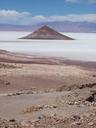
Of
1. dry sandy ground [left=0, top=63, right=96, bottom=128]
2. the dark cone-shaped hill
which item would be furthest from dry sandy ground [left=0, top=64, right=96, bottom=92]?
the dark cone-shaped hill

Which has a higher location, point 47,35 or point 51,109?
point 47,35

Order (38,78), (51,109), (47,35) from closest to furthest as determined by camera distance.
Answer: (51,109) < (38,78) < (47,35)

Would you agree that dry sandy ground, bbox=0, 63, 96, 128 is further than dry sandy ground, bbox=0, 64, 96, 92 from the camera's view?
No

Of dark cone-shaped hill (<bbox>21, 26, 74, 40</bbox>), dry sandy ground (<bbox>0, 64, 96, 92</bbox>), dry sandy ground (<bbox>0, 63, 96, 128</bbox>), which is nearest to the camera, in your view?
dry sandy ground (<bbox>0, 63, 96, 128</bbox>)

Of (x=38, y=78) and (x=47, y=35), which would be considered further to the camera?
(x=47, y=35)

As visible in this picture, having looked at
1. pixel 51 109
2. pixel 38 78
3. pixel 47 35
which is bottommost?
pixel 38 78

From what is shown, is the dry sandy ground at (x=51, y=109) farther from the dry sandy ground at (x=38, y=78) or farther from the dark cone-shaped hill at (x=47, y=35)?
the dark cone-shaped hill at (x=47, y=35)

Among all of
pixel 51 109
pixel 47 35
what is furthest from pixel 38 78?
pixel 47 35

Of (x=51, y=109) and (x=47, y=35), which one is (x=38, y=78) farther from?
(x=47, y=35)

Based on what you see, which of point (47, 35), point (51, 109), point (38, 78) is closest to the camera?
point (51, 109)

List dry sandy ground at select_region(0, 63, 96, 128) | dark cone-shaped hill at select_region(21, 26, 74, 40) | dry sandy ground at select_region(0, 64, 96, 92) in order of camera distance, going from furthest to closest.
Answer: dark cone-shaped hill at select_region(21, 26, 74, 40)
dry sandy ground at select_region(0, 64, 96, 92)
dry sandy ground at select_region(0, 63, 96, 128)

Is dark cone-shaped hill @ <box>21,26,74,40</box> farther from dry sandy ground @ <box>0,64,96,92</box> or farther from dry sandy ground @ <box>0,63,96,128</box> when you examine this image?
dry sandy ground @ <box>0,63,96,128</box>

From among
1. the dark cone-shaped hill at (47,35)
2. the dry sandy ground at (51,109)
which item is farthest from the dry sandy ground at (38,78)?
the dark cone-shaped hill at (47,35)

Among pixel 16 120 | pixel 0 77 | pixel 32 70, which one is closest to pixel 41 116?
pixel 16 120
